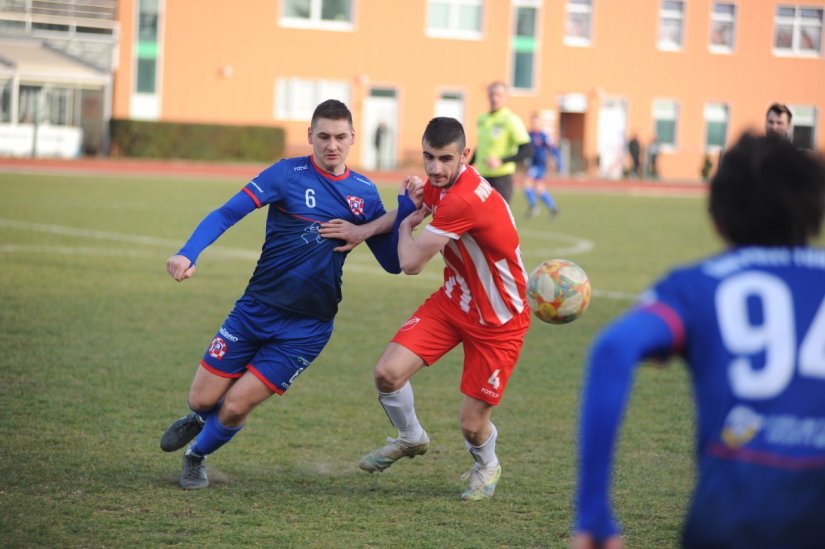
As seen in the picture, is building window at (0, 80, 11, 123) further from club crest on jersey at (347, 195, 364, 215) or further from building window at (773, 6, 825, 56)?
club crest on jersey at (347, 195, 364, 215)

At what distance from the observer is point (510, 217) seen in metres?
5.65

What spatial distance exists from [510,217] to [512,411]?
227 centimetres

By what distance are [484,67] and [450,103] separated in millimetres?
1937

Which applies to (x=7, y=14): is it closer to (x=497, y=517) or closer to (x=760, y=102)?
(x=760, y=102)

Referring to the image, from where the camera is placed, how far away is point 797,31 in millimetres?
49656

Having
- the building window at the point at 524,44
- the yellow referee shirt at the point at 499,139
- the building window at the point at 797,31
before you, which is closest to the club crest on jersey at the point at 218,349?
the yellow referee shirt at the point at 499,139

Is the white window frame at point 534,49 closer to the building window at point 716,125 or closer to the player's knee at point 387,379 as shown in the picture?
the building window at point 716,125

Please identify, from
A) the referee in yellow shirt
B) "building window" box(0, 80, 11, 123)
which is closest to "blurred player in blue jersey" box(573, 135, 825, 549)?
the referee in yellow shirt

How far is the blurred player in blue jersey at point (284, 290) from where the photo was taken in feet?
18.1

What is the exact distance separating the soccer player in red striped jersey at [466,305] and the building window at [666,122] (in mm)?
43868

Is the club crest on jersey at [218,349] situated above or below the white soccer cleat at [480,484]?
above

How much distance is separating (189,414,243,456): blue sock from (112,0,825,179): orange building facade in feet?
122

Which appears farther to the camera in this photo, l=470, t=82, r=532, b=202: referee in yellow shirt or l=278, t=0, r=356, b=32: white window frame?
l=278, t=0, r=356, b=32: white window frame

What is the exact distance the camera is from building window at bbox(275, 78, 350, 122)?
4262cm
